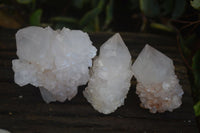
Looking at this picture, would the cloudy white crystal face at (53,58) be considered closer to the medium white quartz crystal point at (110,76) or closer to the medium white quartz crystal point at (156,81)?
the medium white quartz crystal point at (110,76)

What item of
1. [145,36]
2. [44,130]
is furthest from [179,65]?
[44,130]

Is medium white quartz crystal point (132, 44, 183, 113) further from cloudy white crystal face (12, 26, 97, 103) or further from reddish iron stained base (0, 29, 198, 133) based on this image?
cloudy white crystal face (12, 26, 97, 103)

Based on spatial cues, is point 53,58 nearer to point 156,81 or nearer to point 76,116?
point 76,116

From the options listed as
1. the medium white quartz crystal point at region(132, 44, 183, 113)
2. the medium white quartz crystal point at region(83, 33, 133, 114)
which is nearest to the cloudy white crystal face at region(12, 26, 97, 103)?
the medium white quartz crystal point at region(83, 33, 133, 114)

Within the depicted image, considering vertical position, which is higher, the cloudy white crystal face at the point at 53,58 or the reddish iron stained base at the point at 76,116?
the cloudy white crystal face at the point at 53,58

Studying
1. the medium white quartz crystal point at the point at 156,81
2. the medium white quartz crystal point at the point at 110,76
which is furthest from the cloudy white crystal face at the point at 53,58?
the medium white quartz crystal point at the point at 156,81

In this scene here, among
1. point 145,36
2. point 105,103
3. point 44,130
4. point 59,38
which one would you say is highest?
point 59,38

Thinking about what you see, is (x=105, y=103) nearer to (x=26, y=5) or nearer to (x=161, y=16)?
(x=161, y=16)
